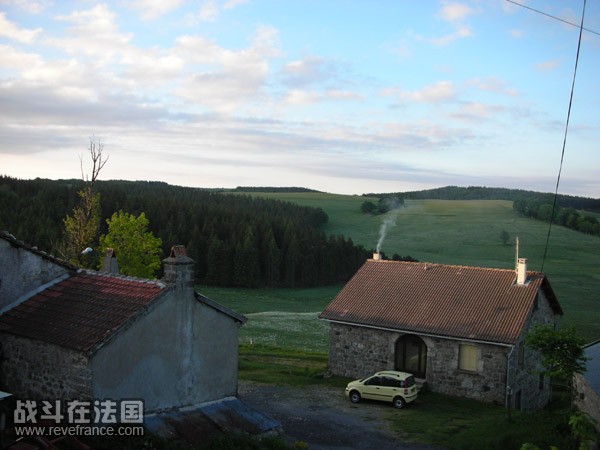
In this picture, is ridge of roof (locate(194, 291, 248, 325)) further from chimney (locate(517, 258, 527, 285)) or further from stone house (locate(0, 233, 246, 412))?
chimney (locate(517, 258, 527, 285))

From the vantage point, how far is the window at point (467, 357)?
27.8m

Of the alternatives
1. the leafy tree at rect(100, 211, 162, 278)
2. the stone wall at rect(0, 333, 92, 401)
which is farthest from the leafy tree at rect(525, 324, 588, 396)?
the leafy tree at rect(100, 211, 162, 278)

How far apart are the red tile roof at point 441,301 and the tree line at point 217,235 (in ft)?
189

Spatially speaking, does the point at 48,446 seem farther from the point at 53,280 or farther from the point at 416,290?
the point at 416,290

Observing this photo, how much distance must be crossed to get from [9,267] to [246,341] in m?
24.8

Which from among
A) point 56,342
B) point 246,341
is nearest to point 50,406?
point 56,342

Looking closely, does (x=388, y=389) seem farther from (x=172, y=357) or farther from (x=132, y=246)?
(x=132, y=246)

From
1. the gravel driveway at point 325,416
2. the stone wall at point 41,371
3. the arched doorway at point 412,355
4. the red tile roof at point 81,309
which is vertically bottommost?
the gravel driveway at point 325,416

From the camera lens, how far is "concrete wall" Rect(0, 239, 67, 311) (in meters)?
18.6

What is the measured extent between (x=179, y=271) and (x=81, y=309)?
309 cm

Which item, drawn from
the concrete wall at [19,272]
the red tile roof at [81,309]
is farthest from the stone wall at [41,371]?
the concrete wall at [19,272]

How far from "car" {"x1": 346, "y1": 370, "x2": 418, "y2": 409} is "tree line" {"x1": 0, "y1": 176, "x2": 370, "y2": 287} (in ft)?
206

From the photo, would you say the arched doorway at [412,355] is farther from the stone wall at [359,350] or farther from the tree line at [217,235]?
the tree line at [217,235]

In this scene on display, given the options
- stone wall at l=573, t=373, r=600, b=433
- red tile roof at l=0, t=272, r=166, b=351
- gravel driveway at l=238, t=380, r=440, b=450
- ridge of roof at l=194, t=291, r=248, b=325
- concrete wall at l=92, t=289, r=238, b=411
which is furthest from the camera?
gravel driveway at l=238, t=380, r=440, b=450
